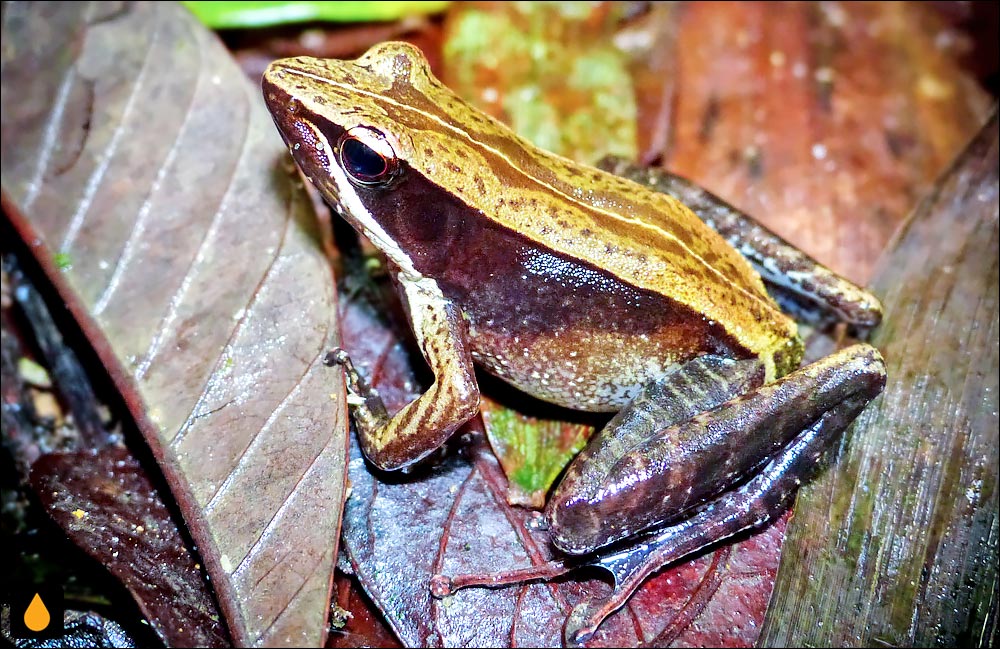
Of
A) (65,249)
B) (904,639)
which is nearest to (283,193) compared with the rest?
(65,249)

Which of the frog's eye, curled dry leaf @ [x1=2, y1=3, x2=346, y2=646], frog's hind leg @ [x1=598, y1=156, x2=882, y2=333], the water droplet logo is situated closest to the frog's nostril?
curled dry leaf @ [x1=2, y1=3, x2=346, y2=646]

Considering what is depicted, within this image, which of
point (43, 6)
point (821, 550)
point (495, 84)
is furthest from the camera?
point (495, 84)

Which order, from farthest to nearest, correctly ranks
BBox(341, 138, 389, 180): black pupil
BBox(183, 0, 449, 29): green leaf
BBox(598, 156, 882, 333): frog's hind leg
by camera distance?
BBox(183, 0, 449, 29): green leaf
BBox(598, 156, 882, 333): frog's hind leg
BBox(341, 138, 389, 180): black pupil

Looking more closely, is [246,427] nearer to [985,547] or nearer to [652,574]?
[652,574]

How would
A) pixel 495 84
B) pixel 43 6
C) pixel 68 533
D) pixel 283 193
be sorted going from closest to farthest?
pixel 68 533 → pixel 283 193 → pixel 43 6 → pixel 495 84

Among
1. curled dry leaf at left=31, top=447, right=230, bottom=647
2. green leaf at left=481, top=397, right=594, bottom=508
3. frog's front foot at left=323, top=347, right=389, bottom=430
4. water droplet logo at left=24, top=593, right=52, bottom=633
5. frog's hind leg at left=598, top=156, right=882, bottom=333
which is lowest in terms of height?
water droplet logo at left=24, top=593, right=52, bottom=633

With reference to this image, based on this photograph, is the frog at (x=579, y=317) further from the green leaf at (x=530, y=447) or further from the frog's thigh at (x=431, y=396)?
the green leaf at (x=530, y=447)

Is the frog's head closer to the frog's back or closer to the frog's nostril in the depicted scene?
the frog's back

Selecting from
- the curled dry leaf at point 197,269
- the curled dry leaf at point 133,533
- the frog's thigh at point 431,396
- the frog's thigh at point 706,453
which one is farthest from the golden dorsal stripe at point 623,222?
the curled dry leaf at point 133,533
